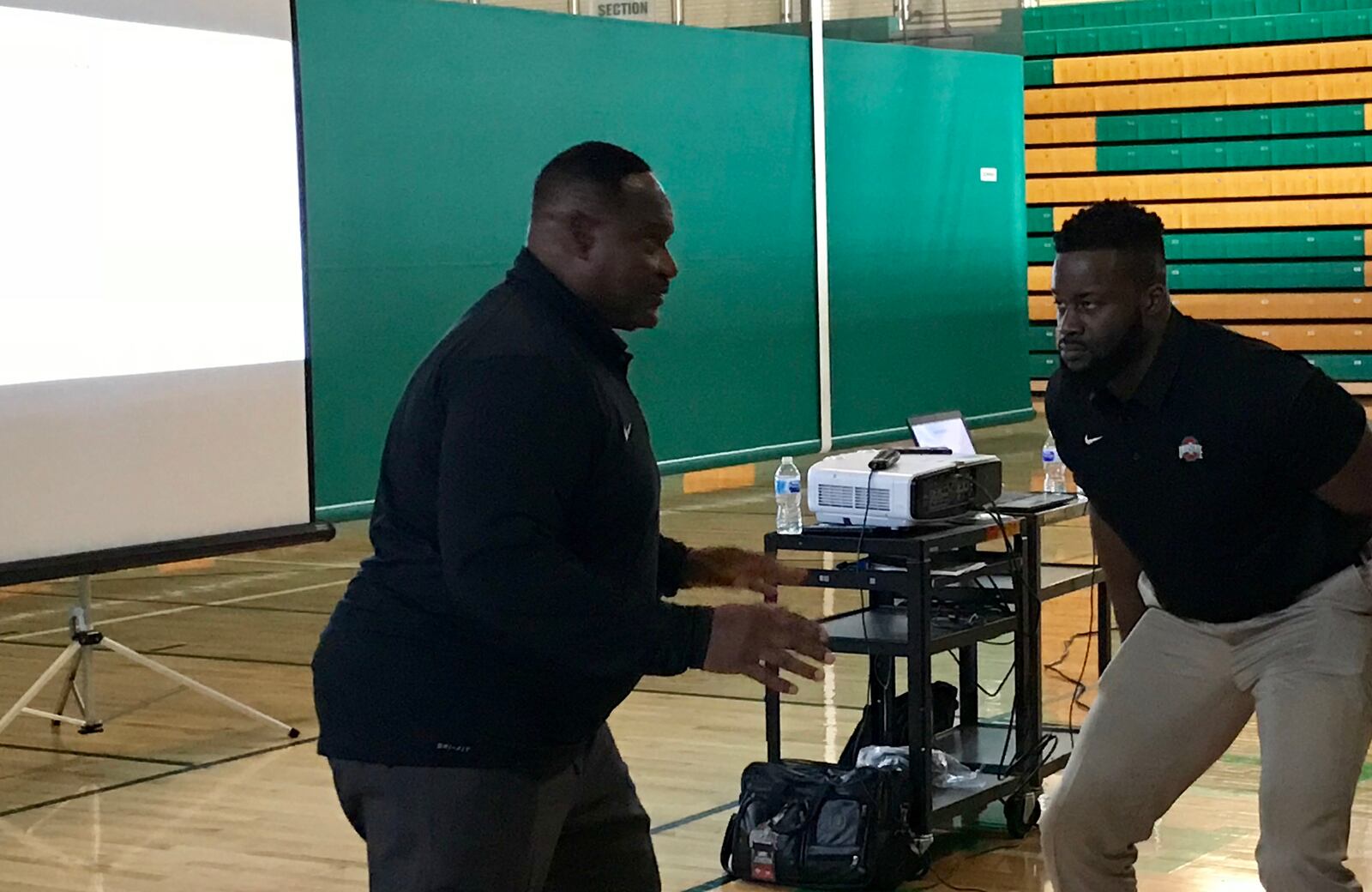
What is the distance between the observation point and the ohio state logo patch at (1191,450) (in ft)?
12.1

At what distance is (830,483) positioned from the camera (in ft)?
17.0

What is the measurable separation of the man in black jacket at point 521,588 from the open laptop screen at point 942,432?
9.17ft

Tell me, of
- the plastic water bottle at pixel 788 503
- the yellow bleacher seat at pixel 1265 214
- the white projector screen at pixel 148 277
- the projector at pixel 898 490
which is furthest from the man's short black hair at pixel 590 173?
the yellow bleacher seat at pixel 1265 214

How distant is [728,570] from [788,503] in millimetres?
2417

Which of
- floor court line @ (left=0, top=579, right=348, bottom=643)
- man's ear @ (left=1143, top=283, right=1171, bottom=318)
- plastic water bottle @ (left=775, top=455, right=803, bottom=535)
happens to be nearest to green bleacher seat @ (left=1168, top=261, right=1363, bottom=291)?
floor court line @ (left=0, top=579, right=348, bottom=643)

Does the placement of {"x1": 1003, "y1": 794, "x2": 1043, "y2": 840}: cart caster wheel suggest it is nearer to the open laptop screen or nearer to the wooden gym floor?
the wooden gym floor

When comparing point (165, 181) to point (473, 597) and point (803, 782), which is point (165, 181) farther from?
point (473, 597)

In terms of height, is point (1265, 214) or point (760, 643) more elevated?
point (1265, 214)

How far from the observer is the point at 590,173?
287 cm

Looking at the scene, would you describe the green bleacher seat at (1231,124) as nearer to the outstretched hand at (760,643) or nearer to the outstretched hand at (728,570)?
the outstretched hand at (728,570)

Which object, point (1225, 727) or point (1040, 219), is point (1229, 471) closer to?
point (1225, 727)

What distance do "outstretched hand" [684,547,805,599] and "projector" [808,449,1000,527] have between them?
1.74 m

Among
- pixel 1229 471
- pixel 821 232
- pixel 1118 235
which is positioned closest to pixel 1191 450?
pixel 1229 471

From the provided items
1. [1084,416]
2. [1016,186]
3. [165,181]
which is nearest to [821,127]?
[1016,186]
